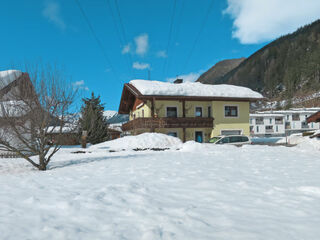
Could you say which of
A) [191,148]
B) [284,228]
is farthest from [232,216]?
[191,148]

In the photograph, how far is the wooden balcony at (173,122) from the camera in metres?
21.2

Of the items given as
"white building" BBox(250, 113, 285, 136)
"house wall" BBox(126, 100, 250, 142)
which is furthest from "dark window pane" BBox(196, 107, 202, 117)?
"white building" BBox(250, 113, 285, 136)

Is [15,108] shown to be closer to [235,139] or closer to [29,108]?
[29,108]

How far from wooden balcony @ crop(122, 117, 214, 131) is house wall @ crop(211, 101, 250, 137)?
3.20 feet

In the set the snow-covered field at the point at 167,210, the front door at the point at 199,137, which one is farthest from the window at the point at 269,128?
the snow-covered field at the point at 167,210

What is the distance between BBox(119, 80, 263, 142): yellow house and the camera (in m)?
21.7

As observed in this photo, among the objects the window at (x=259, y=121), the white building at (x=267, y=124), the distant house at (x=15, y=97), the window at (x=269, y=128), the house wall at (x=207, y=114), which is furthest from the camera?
the window at (x=269, y=128)

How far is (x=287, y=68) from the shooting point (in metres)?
121

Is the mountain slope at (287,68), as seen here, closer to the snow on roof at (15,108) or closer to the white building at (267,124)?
the white building at (267,124)

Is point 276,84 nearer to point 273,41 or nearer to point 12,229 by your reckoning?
point 273,41

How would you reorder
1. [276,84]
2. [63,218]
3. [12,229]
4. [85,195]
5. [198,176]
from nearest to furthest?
[12,229]
[63,218]
[85,195]
[198,176]
[276,84]

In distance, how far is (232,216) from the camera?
292 cm

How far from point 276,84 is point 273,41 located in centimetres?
6385

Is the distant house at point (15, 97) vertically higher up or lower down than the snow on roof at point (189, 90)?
lower down
